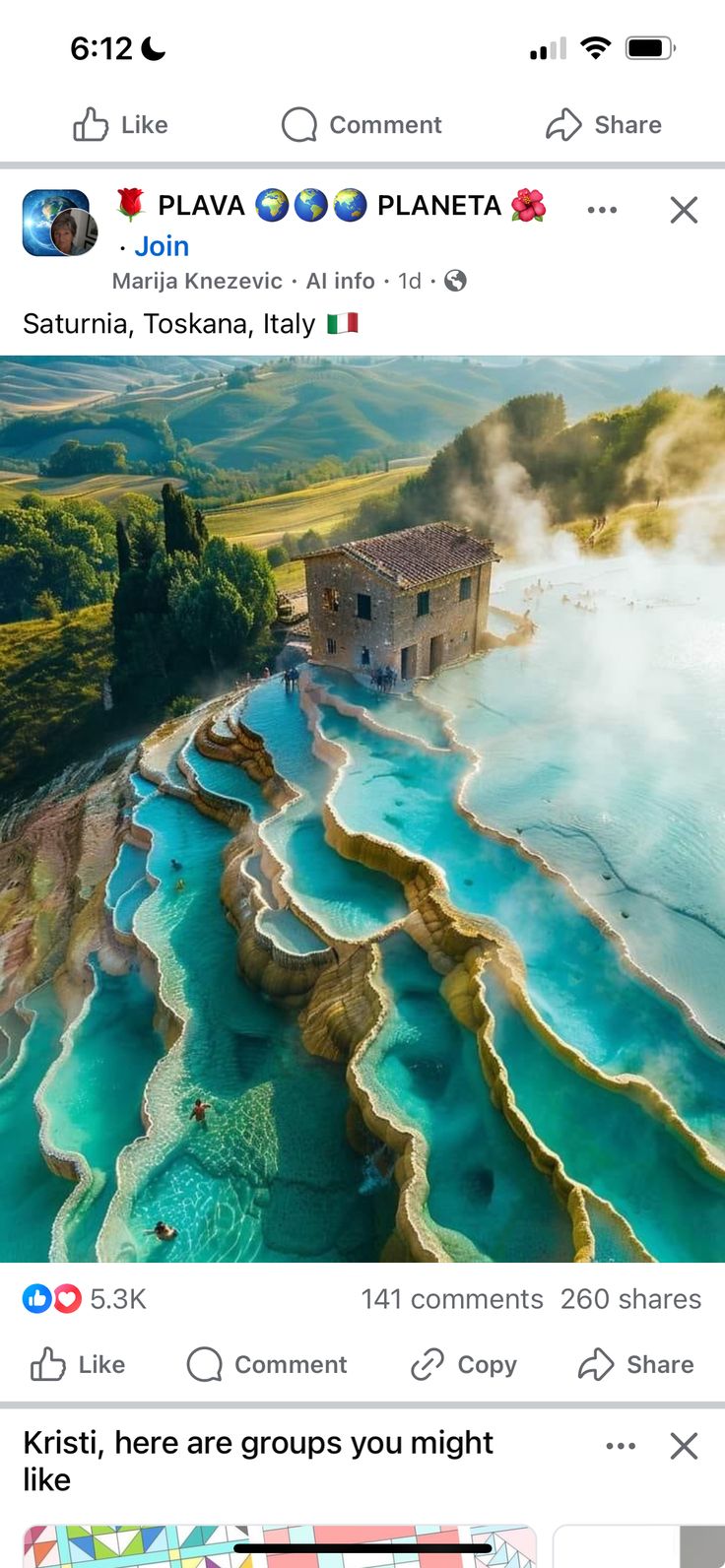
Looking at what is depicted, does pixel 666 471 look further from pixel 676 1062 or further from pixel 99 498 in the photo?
pixel 99 498

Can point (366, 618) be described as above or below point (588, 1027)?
above

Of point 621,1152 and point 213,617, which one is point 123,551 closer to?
point 213,617

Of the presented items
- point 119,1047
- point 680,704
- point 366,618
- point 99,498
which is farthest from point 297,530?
point 119,1047

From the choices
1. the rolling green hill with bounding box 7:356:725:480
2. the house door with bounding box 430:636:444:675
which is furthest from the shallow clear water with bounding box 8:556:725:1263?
the rolling green hill with bounding box 7:356:725:480
